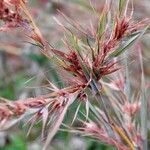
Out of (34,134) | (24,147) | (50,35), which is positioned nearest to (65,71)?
(24,147)

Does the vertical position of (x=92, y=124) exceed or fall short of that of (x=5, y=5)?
it falls short

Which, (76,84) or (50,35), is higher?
(50,35)

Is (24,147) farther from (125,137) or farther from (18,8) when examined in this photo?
(18,8)

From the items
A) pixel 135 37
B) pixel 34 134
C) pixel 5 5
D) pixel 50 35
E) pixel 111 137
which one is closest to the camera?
pixel 5 5

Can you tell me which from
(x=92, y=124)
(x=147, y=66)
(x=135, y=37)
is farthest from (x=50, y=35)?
(x=135, y=37)

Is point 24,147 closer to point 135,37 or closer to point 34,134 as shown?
point 34,134

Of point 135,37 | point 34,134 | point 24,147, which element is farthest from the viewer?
point 34,134

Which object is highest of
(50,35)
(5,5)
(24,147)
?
(50,35)

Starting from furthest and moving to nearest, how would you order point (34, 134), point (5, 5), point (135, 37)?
point (34, 134), point (135, 37), point (5, 5)

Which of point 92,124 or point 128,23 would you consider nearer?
point 128,23
